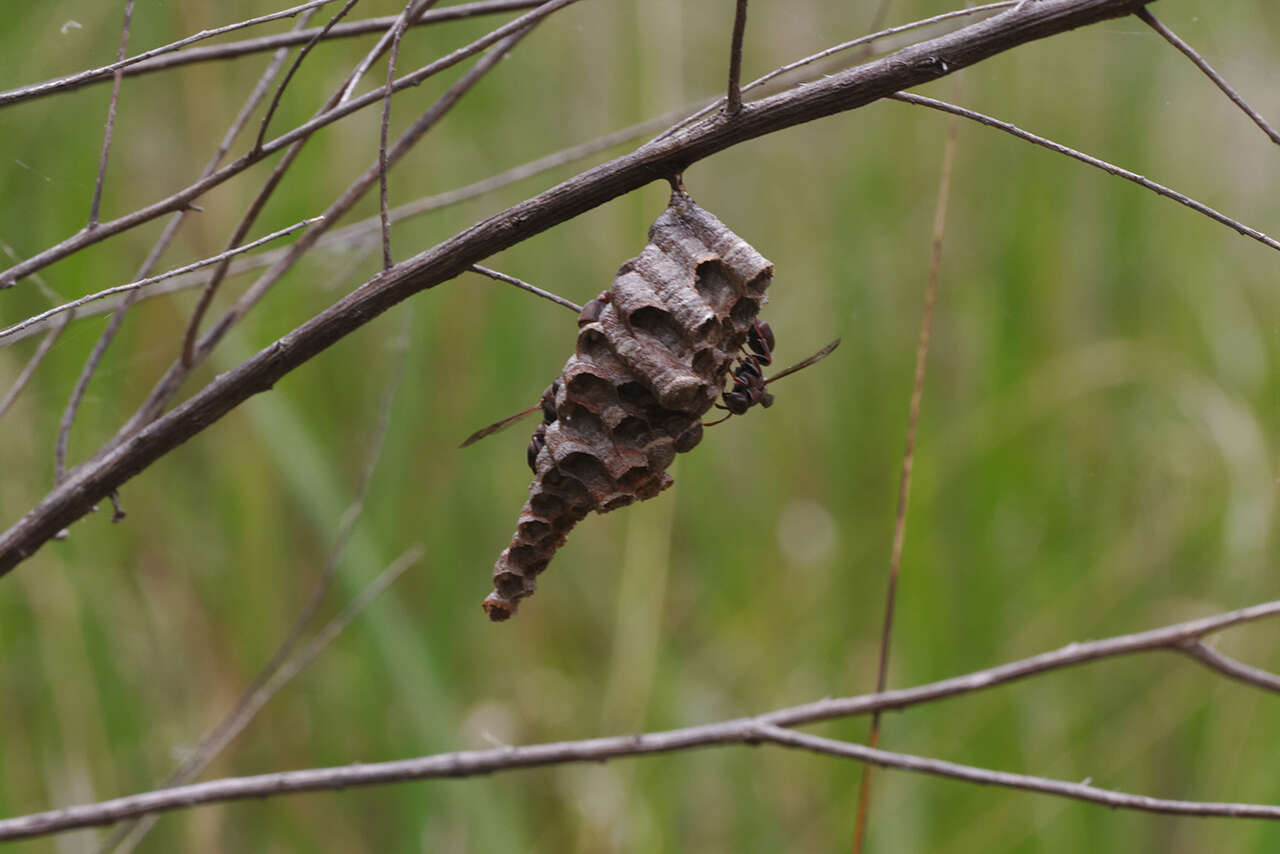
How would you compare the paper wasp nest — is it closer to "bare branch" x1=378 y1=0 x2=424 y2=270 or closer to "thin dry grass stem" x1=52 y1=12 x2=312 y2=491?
"bare branch" x1=378 y1=0 x2=424 y2=270

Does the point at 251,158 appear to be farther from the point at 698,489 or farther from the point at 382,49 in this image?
the point at 698,489

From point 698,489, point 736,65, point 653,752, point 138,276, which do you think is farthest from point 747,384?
point 698,489

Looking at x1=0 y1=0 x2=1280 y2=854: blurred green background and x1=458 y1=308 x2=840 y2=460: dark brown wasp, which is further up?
x1=0 y1=0 x2=1280 y2=854: blurred green background

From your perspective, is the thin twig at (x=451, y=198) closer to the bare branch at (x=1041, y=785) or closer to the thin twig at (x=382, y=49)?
the thin twig at (x=382, y=49)

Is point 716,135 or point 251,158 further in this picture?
point 251,158

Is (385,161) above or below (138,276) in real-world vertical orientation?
below

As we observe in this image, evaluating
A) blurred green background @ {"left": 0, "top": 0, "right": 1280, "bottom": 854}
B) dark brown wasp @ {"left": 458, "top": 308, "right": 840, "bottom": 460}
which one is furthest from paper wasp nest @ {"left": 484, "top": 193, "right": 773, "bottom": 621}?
blurred green background @ {"left": 0, "top": 0, "right": 1280, "bottom": 854}

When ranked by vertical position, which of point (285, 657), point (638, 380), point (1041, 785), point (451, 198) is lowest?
point (1041, 785)
